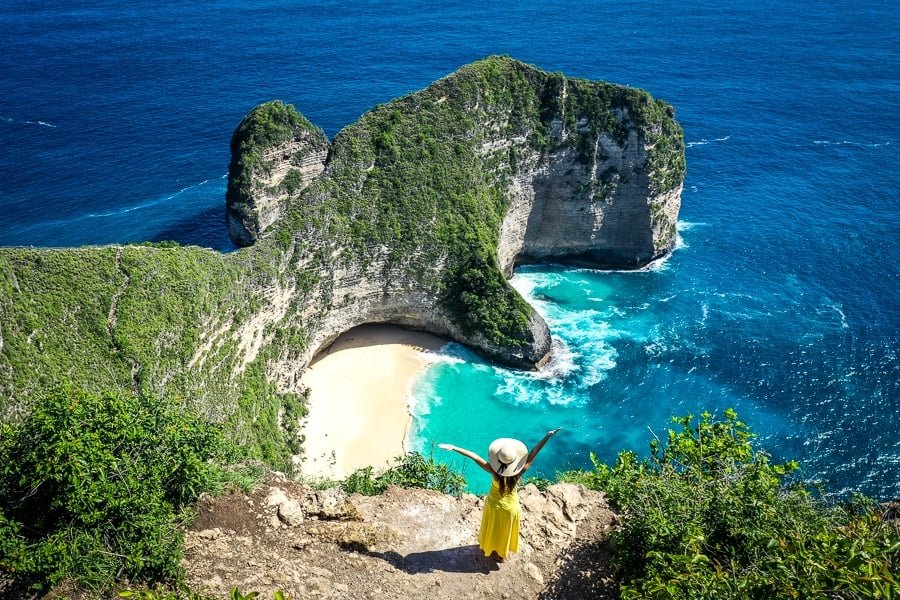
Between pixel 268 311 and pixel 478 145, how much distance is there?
83.1ft

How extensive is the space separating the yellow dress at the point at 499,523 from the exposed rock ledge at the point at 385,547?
0.72 m

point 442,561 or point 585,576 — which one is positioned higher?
point 442,561

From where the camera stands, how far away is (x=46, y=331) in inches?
1325

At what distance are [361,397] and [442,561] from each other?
109 feet

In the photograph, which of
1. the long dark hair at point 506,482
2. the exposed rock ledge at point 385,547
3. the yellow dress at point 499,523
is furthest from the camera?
the exposed rock ledge at point 385,547

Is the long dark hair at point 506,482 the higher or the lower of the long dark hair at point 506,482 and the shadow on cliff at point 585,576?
the higher

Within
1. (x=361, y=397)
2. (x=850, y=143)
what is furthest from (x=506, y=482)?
(x=850, y=143)

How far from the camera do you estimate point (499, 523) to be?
60.2ft

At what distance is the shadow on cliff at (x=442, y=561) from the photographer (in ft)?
62.6

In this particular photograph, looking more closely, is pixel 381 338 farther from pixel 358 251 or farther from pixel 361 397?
pixel 358 251

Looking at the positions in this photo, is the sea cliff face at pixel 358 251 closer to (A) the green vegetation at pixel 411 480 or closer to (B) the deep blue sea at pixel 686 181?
(B) the deep blue sea at pixel 686 181

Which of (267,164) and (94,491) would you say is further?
(267,164)

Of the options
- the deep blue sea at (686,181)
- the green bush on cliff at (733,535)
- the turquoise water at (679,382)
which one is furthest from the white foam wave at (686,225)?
the green bush on cliff at (733,535)

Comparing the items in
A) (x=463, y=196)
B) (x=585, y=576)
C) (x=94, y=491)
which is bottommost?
(x=585, y=576)
